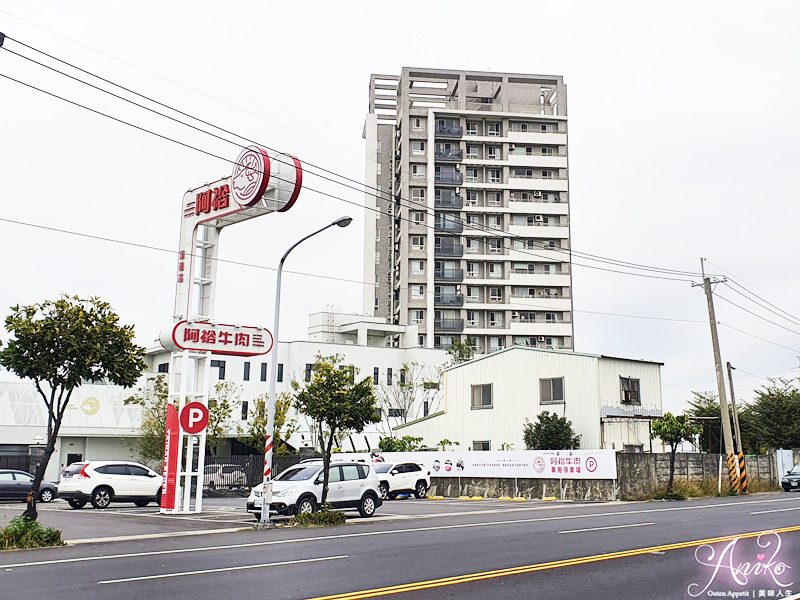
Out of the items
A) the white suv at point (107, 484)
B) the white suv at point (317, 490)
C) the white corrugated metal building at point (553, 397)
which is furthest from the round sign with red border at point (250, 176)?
the white corrugated metal building at point (553, 397)

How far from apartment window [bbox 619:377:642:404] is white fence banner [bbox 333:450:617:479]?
7.42 meters

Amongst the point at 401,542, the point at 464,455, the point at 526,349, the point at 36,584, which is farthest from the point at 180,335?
the point at 526,349

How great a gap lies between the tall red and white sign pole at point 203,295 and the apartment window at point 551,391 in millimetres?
18875

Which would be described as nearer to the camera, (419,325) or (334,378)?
(334,378)

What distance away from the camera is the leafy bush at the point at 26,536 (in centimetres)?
1605

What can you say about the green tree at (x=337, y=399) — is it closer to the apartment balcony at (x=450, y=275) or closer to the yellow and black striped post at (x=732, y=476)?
the yellow and black striped post at (x=732, y=476)

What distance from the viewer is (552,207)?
275 feet

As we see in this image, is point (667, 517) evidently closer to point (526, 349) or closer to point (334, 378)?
point (334, 378)

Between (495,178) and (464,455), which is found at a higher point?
(495,178)

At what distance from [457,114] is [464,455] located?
172 feet

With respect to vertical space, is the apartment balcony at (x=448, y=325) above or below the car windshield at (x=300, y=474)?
above

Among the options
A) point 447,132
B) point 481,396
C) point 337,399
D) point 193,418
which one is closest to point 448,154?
point 447,132

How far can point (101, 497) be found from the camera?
28.5 meters

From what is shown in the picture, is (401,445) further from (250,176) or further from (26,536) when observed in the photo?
(26,536)
